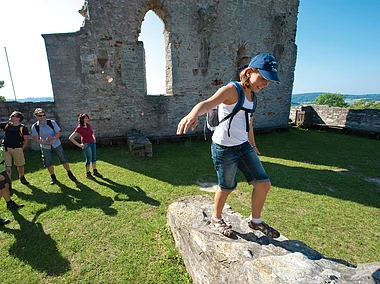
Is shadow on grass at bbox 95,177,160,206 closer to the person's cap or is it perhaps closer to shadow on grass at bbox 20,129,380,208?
shadow on grass at bbox 20,129,380,208

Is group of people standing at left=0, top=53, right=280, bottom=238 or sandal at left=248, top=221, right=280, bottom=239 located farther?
sandal at left=248, top=221, right=280, bottom=239

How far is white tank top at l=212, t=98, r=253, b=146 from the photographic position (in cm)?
195

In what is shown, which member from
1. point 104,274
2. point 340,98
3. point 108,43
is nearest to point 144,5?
point 108,43

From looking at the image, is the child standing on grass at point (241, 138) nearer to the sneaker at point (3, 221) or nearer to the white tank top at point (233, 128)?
the white tank top at point (233, 128)

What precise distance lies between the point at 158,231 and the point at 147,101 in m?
6.83

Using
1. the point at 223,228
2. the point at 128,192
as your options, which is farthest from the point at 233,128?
the point at 128,192

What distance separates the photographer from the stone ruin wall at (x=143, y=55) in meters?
7.80

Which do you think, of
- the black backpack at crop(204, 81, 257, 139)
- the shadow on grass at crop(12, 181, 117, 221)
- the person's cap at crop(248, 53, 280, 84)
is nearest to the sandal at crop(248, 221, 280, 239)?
the black backpack at crop(204, 81, 257, 139)

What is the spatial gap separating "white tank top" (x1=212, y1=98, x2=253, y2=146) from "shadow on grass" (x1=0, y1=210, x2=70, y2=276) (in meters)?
2.57

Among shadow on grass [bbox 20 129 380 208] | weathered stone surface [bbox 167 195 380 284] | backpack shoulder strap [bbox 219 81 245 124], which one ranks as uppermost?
backpack shoulder strap [bbox 219 81 245 124]

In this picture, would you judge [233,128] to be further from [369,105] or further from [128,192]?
[369,105]

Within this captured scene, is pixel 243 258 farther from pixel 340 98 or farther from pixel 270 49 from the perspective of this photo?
pixel 340 98

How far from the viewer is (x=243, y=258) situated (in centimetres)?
178

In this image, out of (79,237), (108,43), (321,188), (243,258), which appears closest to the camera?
(243,258)
